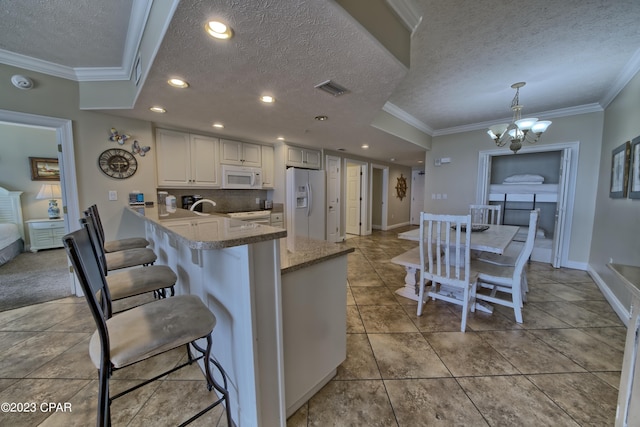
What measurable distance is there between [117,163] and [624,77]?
5953 millimetres

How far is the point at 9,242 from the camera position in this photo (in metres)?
3.76

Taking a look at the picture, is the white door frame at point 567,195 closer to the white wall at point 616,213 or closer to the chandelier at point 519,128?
the white wall at point 616,213

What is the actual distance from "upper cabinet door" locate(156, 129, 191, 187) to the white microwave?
55 cm

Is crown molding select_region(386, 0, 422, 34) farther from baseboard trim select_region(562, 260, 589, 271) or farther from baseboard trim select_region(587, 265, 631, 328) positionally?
baseboard trim select_region(562, 260, 589, 271)

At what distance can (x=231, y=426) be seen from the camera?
3.65 feet

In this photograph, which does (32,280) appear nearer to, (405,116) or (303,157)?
(303,157)

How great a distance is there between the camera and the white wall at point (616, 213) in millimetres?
2211

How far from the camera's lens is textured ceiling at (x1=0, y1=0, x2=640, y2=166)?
136 centimetres

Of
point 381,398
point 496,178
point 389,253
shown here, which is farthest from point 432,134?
point 381,398

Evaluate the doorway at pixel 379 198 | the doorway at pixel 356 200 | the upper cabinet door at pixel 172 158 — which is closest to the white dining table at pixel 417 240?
the upper cabinet door at pixel 172 158

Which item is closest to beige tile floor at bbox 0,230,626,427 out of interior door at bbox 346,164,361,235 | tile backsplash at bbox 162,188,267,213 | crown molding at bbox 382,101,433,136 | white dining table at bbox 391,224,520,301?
white dining table at bbox 391,224,520,301

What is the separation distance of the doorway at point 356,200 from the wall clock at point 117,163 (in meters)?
4.50

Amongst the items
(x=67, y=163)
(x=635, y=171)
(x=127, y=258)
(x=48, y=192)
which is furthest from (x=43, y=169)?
(x=635, y=171)

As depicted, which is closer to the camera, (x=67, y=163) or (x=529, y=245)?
(x=529, y=245)
